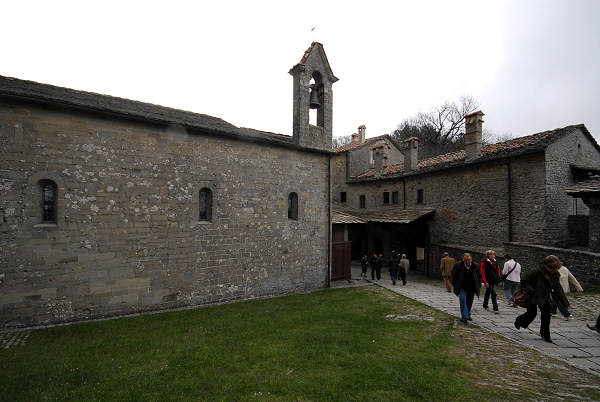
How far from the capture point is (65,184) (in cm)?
773

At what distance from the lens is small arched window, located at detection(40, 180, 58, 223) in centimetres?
759

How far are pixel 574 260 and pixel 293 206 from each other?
10494 mm

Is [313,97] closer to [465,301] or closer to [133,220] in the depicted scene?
[133,220]

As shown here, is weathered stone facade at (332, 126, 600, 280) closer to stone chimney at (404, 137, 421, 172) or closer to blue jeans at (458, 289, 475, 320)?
stone chimney at (404, 137, 421, 172)

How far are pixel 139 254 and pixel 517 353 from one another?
9676 millimetres

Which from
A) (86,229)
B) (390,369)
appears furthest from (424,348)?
(86,229)

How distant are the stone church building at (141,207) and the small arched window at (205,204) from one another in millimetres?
48

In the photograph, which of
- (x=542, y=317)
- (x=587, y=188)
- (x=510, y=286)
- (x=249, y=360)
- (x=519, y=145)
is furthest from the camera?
(x=519, y=145)

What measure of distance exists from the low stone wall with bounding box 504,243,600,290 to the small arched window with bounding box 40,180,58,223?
1662 cm

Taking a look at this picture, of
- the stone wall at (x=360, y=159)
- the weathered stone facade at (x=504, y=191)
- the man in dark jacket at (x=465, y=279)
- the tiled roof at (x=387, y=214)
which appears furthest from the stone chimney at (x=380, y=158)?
the man in dark jacket at (x=465, y=279)

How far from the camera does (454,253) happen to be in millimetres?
16500

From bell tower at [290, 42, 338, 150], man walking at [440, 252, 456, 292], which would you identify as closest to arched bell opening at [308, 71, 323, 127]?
bell tower at [290, 42, 338, 150]

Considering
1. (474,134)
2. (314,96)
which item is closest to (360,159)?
(474,134)

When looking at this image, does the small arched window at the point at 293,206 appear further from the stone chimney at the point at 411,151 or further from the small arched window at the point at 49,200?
the stone chimney at the point at 411,151
